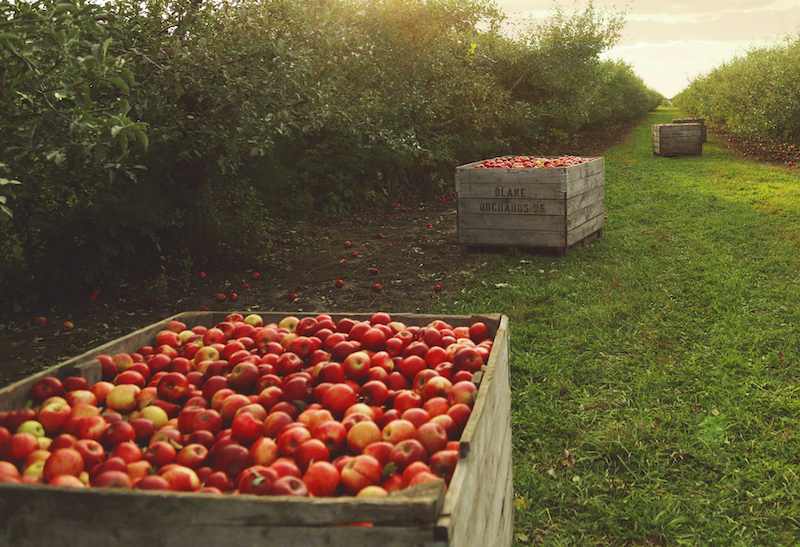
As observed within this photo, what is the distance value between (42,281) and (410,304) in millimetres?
3609

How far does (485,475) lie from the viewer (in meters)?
2.11

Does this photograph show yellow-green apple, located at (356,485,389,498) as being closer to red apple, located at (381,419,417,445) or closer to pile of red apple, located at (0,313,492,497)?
pile of red apple, located at (0,313,492,497)

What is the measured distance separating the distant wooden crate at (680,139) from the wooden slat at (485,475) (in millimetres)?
17956

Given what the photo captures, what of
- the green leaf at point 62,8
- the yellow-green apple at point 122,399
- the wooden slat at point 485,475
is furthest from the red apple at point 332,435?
the green leaf at point 62,8

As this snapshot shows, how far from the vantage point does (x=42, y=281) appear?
271 inches

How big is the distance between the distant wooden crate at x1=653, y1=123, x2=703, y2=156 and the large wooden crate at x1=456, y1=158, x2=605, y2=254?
11.8 meters

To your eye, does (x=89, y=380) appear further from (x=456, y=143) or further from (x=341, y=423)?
(x=456, y=143)

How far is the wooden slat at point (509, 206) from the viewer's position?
26.3 feet

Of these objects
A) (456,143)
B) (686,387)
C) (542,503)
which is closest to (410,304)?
(686,387)

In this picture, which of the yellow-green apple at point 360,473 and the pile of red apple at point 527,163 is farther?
the pile of red apple at point 527,163

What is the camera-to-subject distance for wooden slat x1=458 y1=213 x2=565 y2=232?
8.04m

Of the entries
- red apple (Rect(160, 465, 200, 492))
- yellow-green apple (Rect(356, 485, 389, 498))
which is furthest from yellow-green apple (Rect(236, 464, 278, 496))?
yellow-green apple (Rect(356, 485, 389, 498))

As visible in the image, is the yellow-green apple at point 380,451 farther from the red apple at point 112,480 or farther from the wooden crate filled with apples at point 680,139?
the wooden crate filled with apples at point 680,139

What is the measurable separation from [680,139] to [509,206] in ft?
42.2
